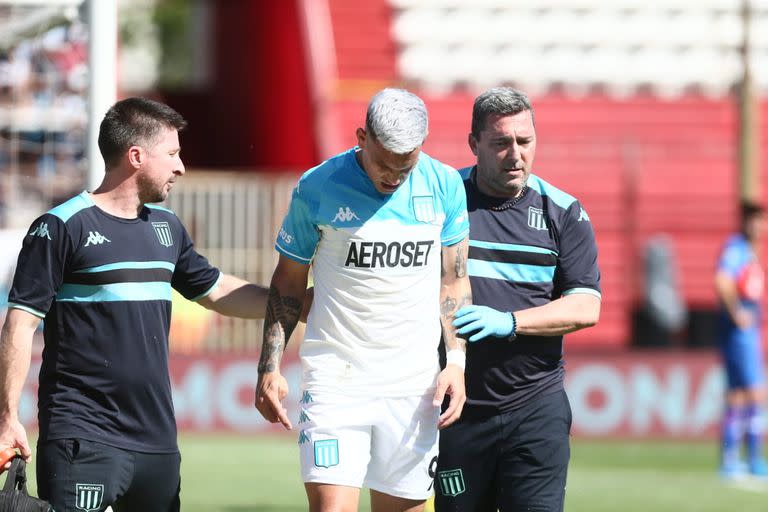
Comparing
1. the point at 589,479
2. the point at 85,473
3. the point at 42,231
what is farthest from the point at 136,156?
the point at 589,479

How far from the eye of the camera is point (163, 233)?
5.72m

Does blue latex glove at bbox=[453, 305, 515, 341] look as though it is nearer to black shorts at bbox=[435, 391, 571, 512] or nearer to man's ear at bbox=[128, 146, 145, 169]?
black shorts at bbox=[435, 391, 571, 512]

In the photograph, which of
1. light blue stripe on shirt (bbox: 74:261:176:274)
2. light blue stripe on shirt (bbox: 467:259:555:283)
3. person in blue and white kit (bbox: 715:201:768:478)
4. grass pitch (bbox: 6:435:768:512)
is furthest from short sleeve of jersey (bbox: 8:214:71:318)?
person in blue and white kit (bbox: 715:201:768:478)

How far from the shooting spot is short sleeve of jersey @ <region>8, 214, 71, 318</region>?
17.3 ft

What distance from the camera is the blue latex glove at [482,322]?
571cm

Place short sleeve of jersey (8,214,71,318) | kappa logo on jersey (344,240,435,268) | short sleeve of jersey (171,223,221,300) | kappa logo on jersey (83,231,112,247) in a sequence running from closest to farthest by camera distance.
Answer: short sleeve of jersey (8,214,71,318) < kappa logo on jersey (83,231,112,247) < kappa logo on jersey (344,240,435,268) < short sleeve of jersey (171,223,221,300)

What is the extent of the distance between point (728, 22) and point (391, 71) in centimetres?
560

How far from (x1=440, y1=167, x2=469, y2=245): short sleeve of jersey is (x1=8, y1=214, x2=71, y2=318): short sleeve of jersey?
58.7 inches

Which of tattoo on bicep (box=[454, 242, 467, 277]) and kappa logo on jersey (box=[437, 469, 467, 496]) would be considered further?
kappa logo on jersey (box=[437, 469, 467, 496])

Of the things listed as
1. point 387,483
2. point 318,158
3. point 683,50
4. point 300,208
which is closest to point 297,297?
point 300,208

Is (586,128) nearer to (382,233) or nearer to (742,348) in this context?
(742,348)

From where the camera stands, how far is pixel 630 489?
1139cm

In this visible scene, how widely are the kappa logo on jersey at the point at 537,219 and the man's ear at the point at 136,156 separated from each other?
5.52 feet

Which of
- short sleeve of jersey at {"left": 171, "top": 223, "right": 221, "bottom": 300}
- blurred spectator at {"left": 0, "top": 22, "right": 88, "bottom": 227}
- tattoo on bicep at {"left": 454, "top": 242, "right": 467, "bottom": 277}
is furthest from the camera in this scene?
blurred spectator at {"left": 0, "top": 22, "right": 88, "bottom": 227}
